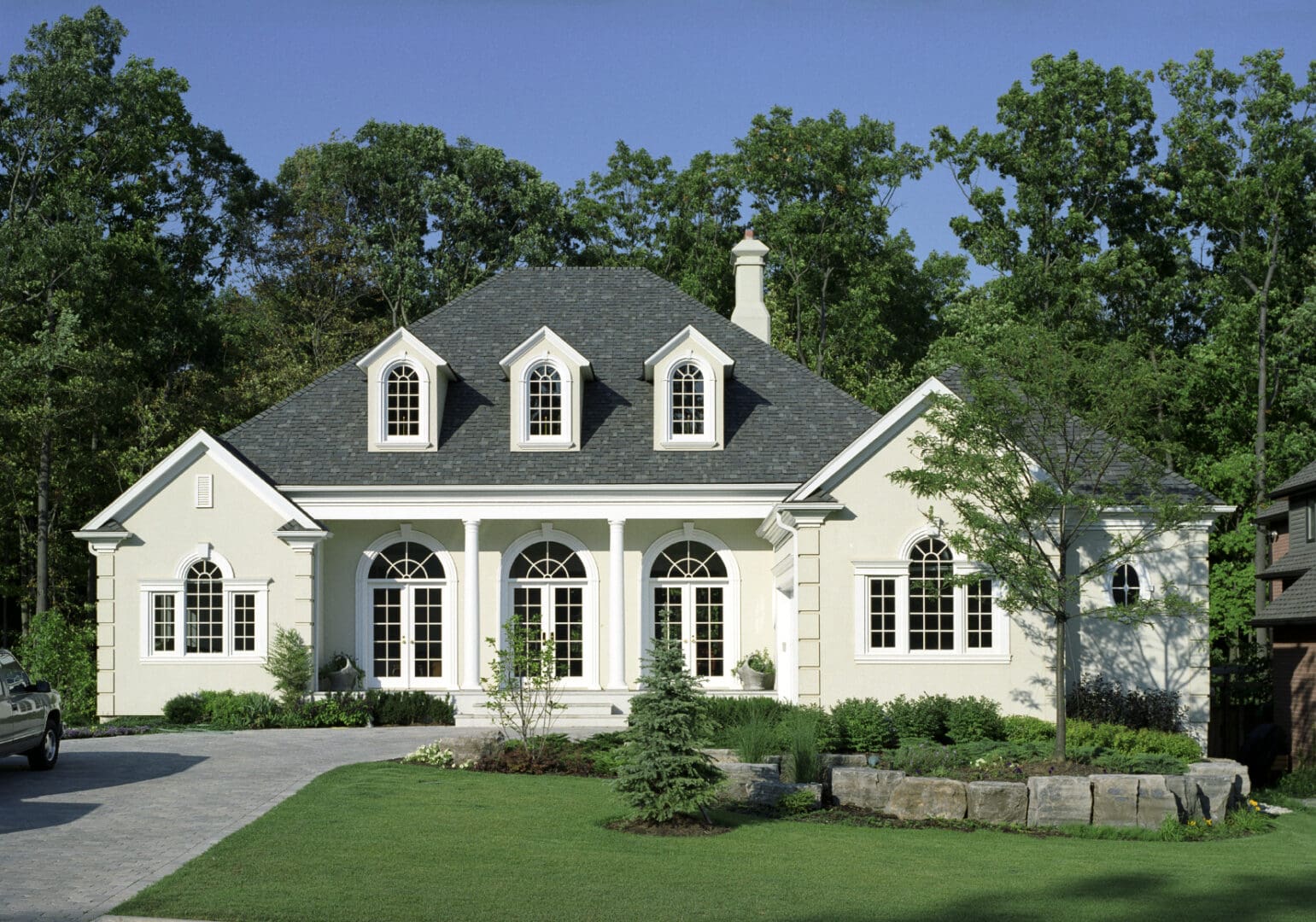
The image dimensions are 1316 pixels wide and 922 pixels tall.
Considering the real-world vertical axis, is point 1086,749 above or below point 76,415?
below

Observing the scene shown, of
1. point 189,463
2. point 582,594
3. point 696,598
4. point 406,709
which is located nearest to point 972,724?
point 696,598

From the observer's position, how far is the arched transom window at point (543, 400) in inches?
1203

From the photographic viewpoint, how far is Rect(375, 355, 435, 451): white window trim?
30.3 metres

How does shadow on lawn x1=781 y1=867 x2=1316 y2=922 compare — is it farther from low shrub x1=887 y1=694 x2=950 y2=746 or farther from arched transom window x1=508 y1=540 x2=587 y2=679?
arched transom window x1=508 y1=540 x2=587 y2=679

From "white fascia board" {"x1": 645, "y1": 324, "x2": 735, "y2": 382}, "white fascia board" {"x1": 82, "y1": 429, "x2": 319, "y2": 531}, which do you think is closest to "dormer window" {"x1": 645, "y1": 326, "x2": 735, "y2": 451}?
"white fascia board" {"x1": 645, "y1": 324, "x2": 735, "y2": 382}

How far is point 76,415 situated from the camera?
121ft

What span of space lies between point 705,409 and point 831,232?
68.8 ft

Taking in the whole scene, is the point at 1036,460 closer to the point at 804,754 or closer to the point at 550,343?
the point at 804,754

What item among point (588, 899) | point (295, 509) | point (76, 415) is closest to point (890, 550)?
point (295, 509)

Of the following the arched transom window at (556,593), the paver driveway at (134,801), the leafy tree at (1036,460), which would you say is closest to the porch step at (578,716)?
the paver driveway at (134,801)

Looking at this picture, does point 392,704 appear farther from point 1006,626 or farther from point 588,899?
point 588,899

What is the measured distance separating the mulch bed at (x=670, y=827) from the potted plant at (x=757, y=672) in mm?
12961

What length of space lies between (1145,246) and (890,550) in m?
22.8

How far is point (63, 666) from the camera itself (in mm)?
29984
